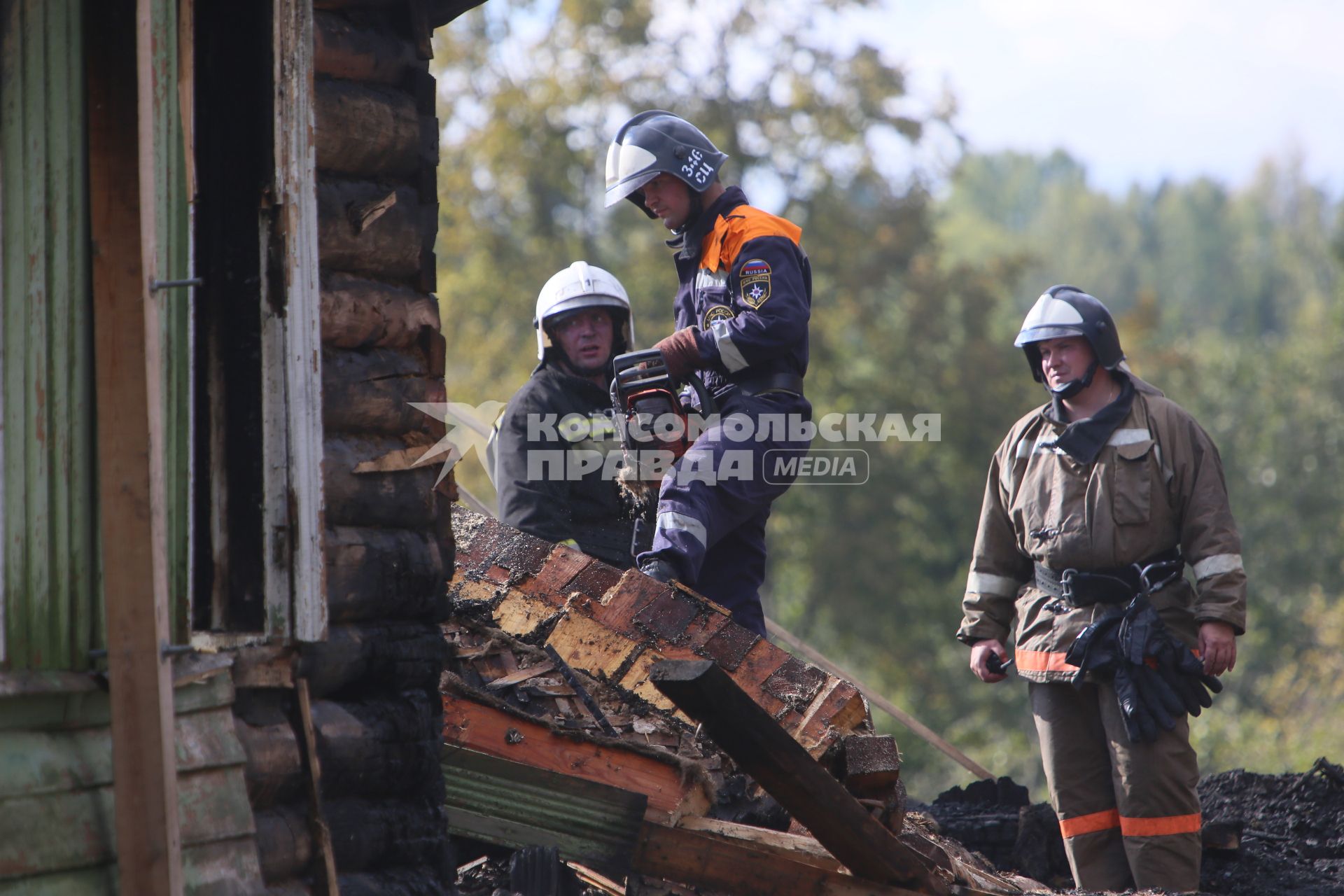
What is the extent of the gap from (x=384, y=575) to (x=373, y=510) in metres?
0.17

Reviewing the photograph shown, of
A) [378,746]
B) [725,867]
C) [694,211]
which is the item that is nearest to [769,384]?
[694,211]

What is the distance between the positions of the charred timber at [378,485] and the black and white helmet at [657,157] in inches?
88.1

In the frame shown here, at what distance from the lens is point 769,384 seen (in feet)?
19.1

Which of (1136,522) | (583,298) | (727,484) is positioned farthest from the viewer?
(583,298)

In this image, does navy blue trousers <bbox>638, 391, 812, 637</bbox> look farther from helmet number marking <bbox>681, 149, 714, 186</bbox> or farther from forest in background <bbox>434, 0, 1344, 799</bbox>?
forest in background <bbox>434, 0, 1344, 799</bbox>

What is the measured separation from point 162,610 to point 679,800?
2.03m

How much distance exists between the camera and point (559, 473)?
21.2ft

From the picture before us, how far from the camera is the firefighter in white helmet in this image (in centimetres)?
640

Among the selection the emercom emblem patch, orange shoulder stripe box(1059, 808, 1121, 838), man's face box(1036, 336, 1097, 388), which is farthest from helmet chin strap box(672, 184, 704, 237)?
orange shoulder stripe box(1059, 808, 1121, 838)

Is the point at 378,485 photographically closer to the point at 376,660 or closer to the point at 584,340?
the point at 376,660

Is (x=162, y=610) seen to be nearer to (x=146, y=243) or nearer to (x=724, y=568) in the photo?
(x=146, y=243)

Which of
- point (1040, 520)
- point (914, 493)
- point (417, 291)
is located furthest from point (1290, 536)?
point (417, 291)

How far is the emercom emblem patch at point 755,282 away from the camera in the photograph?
5.69 meters

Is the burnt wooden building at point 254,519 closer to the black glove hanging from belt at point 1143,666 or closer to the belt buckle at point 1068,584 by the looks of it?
the black glove hanging from belt at point 1143,666
